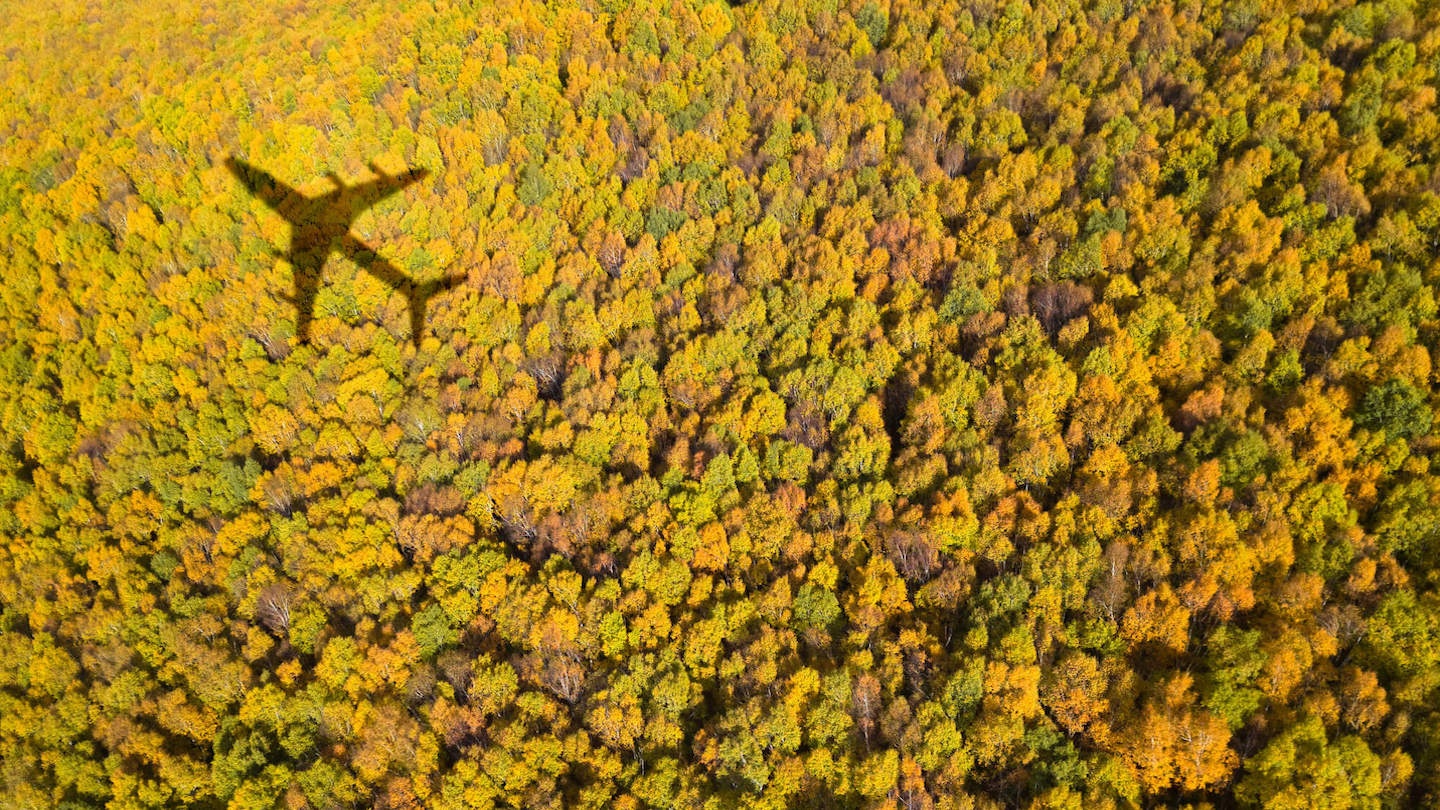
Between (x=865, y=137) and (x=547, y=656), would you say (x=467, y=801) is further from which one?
(x=865, y=137)

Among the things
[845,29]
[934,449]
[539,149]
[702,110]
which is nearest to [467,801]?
[934,449]

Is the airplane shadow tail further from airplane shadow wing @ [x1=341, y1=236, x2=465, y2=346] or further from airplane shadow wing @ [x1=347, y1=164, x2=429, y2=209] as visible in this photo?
airplane shadow wing @ [x1=347, y1=164, x2=429, y2=209]

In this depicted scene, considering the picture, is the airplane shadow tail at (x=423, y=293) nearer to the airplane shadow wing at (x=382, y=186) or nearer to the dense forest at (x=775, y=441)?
the dense forest at (x=775, y=441)

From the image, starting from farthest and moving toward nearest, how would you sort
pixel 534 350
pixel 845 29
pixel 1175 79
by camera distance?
pixel 845 29 → pixel 1175 79 → pixel 534 350

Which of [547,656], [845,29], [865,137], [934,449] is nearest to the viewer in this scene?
[547,656]

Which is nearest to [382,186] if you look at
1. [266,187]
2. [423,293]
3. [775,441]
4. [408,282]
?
[266,187]

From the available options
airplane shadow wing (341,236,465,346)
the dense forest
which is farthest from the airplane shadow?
the dense forest

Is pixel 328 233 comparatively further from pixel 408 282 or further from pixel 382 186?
pixel 408 282
